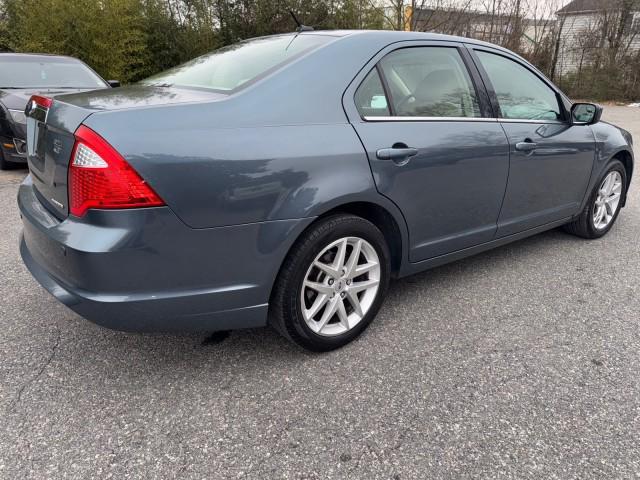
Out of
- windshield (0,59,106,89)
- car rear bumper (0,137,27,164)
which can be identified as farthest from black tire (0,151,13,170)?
windshield (0,59,106,89)

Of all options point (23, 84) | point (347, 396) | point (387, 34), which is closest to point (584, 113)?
point (387, 34)

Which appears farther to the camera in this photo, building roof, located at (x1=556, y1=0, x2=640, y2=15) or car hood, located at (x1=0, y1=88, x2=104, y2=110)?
building roof, located at (x1=556, y1=0, x2=640, y2=15)

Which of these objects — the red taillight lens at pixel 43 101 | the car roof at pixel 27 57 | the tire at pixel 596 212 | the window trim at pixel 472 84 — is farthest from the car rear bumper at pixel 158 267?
the car roof at pixel 27 57

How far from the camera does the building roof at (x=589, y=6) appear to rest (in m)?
20.7

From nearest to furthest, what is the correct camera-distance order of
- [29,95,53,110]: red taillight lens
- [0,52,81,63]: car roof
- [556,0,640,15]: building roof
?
1. [29,95,53,110]: red taillight lens
2. [0,52,81,63]: car roof
3. [556,0,640,15]: building roof

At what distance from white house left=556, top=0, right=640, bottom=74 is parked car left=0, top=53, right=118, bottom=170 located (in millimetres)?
20792

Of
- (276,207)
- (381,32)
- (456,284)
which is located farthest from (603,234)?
(276,207)

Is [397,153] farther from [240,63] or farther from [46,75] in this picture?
[46,75]

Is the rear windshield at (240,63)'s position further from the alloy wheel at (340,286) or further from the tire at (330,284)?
the alloy wheel at (340,286)

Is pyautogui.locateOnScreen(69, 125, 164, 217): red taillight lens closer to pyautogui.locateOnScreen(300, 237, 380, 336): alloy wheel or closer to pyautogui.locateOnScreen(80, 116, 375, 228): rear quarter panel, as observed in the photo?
pyautogui.locateOnScreen(80, 116, 375, 228): rear quarter panel

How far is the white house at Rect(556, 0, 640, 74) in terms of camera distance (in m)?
20.4

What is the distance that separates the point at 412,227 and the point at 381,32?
41.8 inches

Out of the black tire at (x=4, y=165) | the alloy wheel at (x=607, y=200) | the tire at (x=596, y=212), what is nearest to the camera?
the tire at (x=596, y=212)

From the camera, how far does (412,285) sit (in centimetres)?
→ 324
